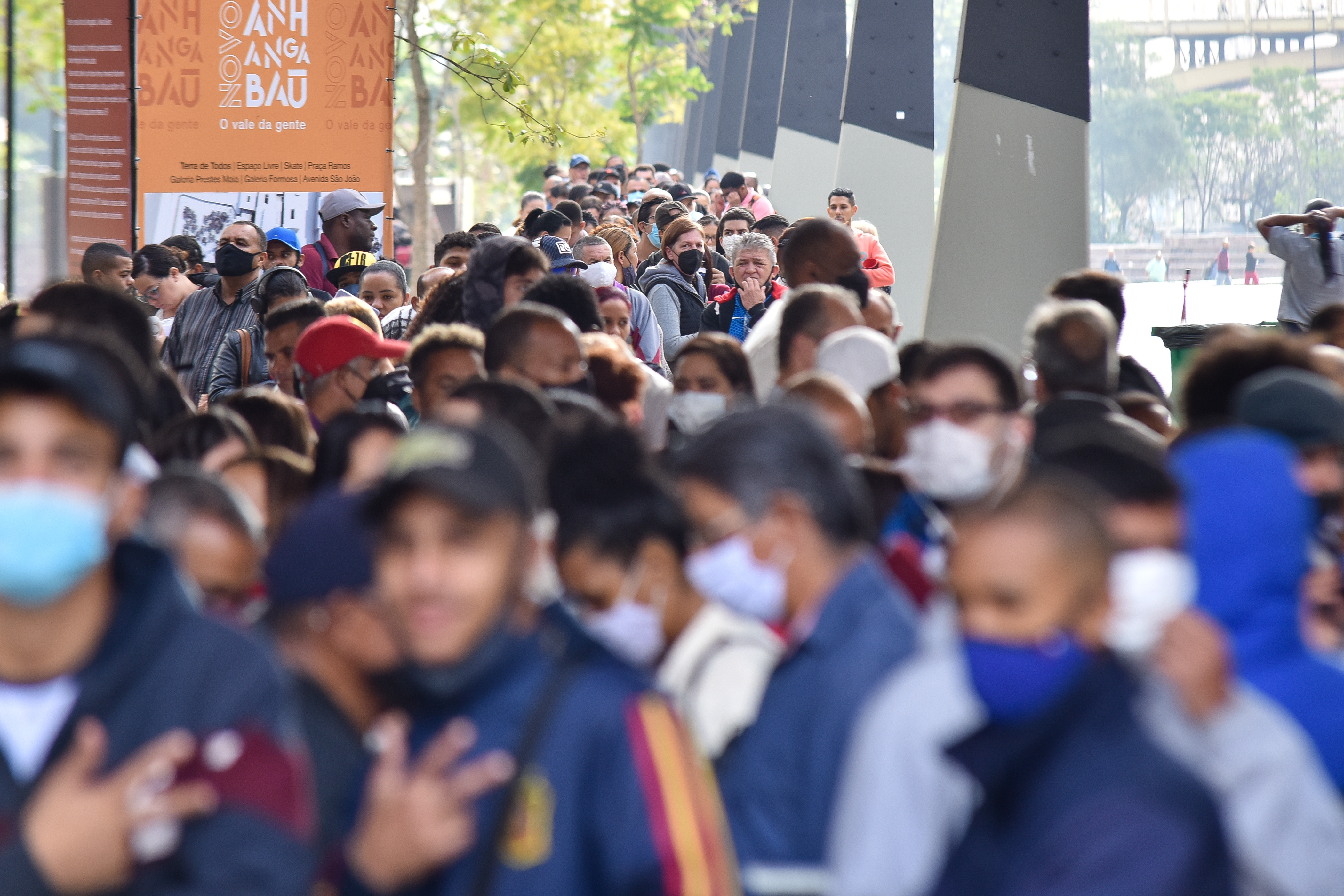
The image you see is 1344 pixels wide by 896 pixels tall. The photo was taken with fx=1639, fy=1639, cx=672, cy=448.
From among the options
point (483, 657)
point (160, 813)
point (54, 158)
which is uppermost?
point (54, 158)

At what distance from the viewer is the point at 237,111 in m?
11.0

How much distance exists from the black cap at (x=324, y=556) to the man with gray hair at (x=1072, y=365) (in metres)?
2.44

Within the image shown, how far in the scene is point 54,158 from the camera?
3158 centimetres

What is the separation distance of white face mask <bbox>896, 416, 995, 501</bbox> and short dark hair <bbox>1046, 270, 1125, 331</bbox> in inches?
91.4

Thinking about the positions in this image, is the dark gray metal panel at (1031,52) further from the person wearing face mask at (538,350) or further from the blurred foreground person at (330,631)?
the blurred foreground person at (330,631)

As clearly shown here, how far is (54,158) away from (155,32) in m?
22.5

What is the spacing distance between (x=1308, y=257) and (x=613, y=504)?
31.3ft

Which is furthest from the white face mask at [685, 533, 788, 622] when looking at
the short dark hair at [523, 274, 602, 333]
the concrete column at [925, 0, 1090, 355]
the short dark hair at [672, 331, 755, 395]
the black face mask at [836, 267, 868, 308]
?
the concrete column at [925, 0, 1090, 355]

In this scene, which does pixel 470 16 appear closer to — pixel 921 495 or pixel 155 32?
pixel 155 32

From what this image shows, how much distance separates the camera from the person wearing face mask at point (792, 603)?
118 inches

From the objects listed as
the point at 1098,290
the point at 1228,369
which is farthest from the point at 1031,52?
the point at 1228,369

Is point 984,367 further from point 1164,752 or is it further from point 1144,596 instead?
point 1164,752

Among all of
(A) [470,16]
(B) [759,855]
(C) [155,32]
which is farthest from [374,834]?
(A) [470,16]

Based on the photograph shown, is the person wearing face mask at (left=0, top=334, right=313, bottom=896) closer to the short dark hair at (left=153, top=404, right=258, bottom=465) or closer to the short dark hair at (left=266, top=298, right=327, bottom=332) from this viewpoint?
the short dark hair at (left=153, top=404, right=258, bottom=465)
